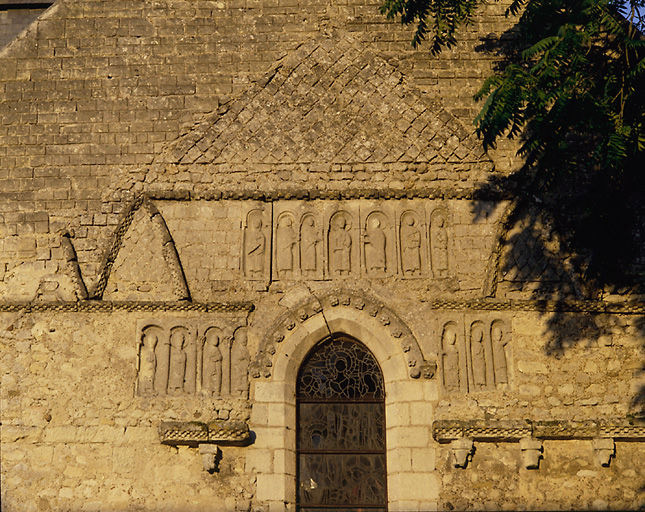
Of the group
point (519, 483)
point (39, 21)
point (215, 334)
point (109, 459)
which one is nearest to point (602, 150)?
point (519, 483)

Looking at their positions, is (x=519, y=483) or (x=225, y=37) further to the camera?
(x=225, y=37)

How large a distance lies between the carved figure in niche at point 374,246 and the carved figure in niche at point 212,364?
67.1 inches

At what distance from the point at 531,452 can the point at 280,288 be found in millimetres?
2913

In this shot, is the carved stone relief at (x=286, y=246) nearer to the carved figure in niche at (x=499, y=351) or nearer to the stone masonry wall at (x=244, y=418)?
the stone masonry wall at (x=244, y=418)

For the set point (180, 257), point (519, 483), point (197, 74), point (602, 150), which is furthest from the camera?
point (197, 74)

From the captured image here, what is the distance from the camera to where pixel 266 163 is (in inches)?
394

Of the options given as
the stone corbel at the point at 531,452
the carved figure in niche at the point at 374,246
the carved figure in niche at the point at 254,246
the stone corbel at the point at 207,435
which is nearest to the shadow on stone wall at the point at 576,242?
the stone corbel at the point at 531,452

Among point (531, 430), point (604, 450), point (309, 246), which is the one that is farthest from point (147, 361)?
point (604, 450)

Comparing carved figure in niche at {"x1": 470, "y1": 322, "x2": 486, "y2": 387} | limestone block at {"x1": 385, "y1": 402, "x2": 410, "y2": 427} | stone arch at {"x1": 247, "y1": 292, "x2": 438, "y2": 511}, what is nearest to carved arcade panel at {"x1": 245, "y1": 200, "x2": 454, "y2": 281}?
stone arch at {"x1": 247, "y1": 292, "x2": 438, "y2": 511}

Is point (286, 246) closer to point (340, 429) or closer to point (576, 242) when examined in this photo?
point (340, 429)

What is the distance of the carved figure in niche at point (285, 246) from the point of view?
9.66 metres

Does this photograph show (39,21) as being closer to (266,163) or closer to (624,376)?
(266,163)

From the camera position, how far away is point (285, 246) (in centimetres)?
972

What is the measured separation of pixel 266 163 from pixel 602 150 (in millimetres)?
3480
